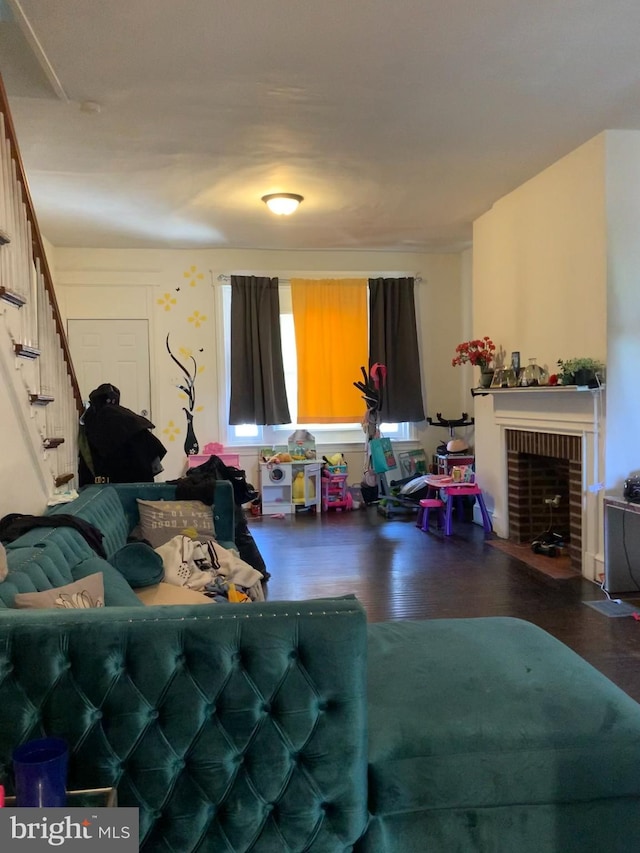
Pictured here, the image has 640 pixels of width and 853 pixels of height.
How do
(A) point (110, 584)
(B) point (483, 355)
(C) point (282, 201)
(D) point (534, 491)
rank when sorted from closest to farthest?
1. (A) point (110, 584)
2. (C) point (282, 201)
3. (D) point (534, 491)
4. (B) point (483, 355)

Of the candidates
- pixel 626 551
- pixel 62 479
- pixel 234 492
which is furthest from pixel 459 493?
pixel 62 479

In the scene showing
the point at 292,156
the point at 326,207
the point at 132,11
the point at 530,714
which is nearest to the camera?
the point at 530,714

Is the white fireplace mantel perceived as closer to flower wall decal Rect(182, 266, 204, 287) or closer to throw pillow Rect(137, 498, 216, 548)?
throw pillow Rect(137, 498, 216, 548)

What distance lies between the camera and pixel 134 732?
138cm

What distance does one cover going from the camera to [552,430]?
4.42 meters

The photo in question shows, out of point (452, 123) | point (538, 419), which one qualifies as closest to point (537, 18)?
point (452, 123)

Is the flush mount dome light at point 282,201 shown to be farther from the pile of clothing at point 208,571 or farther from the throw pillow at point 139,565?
the throw pillow at point 139,565

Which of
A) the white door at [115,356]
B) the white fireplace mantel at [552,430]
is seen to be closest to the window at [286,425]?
the white door at [115,356]

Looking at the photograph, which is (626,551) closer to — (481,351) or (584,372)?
(584,372)

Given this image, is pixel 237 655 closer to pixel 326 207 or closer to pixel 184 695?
pixel 184 695

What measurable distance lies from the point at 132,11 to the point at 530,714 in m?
2.95

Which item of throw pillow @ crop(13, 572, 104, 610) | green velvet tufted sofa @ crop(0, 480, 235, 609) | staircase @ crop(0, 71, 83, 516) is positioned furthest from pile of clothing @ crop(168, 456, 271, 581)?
throw pillow @ crop(13, 572, 104, 610)

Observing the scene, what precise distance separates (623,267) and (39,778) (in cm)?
392

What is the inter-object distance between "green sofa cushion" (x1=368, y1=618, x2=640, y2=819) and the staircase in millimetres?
1863
